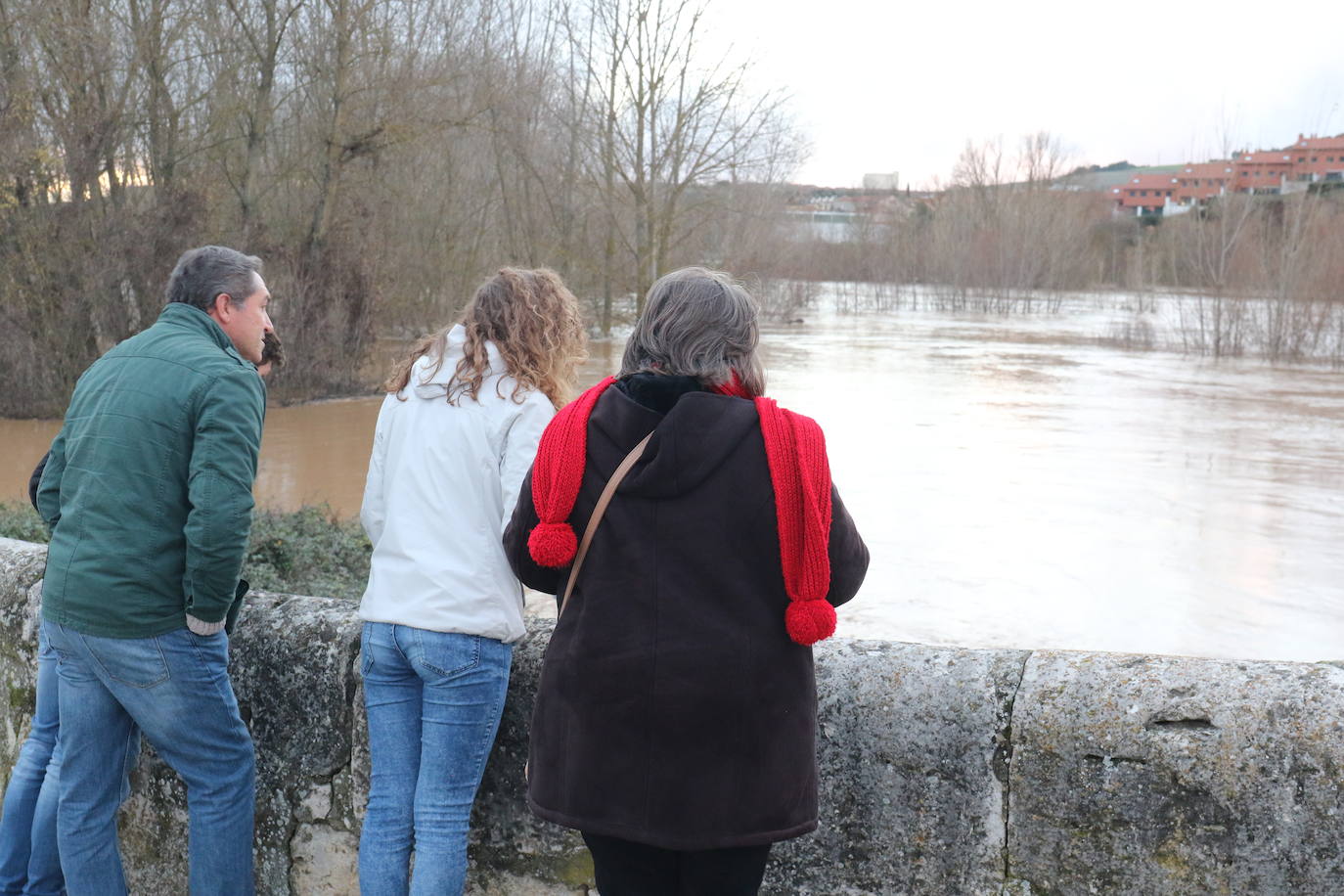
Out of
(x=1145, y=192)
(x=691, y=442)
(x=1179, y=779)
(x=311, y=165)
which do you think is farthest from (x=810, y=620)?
(x=1145, y=192)

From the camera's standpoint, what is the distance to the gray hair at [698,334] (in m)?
1.98

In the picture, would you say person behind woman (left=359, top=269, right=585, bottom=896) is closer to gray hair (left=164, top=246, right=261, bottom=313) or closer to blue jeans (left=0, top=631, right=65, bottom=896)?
gray hair (left=164, top=246, right=261, bottom=313)

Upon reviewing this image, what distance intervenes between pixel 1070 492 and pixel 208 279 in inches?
486

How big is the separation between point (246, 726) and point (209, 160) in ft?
62.4

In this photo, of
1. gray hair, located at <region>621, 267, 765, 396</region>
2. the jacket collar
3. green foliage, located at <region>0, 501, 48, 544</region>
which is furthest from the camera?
green foliage, located at <region>0, 501, 48, 544</region>

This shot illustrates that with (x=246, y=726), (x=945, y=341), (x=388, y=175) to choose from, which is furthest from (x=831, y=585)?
(x=945, y=341)

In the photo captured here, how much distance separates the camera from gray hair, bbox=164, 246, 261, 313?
262cm

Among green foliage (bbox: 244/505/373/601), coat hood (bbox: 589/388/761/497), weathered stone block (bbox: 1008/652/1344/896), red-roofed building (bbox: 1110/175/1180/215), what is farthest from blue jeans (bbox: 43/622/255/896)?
red-roofed building (bbox: 1110/175/1180/215)

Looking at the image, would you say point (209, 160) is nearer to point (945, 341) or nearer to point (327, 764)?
point (327, 764)

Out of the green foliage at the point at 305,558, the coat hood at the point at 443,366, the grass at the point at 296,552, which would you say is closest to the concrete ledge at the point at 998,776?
the coat hood at the point at 443,366

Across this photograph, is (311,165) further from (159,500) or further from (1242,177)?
(1242,177)

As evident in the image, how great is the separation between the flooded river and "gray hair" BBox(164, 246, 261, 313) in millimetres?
6319

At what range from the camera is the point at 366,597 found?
96.0 inches

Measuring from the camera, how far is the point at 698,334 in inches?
78.2
